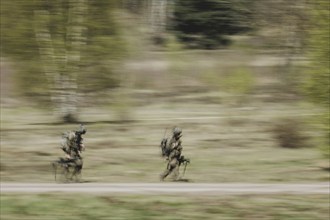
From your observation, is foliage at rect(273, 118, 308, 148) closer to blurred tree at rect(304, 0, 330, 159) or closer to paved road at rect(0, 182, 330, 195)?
blurred tree at rect(304, 0, 330, 159)

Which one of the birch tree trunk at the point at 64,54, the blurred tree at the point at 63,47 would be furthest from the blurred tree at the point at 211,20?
the birch tree trunk at the point at 64,54

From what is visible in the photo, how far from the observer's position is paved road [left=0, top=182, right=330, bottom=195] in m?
14.4

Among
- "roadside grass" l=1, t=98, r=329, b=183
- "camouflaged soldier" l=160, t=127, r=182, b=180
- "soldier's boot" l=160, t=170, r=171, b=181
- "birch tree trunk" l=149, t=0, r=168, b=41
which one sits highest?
"birch tree trunk" l=149, t=0, r=168, b=41

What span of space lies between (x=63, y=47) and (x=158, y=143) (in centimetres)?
548

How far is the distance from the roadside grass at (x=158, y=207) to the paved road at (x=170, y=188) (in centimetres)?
44

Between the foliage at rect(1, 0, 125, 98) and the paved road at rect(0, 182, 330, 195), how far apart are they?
9561 mm

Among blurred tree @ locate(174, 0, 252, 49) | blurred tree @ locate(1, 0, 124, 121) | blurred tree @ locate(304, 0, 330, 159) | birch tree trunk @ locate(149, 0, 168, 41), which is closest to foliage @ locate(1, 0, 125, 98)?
blurred tree @ locate(1, 0, 124, 121)

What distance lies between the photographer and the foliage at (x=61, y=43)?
79.9 feet

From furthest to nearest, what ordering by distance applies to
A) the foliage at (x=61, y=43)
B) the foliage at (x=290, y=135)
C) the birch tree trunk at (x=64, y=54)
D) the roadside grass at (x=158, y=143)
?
the birch tree trunk at (x=64, y=54)
the foliage at (x=61, y=43)
the foliage at (x=290, y=135)
the roadside grass at (x=158, y=143)

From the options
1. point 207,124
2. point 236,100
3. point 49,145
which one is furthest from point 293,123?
point 49,145

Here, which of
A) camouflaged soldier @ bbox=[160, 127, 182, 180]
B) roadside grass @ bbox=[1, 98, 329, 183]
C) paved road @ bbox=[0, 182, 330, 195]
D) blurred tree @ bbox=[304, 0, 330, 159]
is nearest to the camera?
paved road @ bbox=[0, 182, 330, 195]

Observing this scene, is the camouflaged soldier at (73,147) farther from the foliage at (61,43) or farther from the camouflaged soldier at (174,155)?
the foliage at (61,43)

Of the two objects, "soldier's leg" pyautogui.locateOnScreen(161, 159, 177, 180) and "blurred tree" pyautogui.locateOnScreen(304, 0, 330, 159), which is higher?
"blurred tree" pyautogui.locateOnScreen(304, 0, 330, 159)

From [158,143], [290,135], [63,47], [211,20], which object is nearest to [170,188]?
[158,143]
